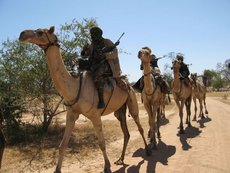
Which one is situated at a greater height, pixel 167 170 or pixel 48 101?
pixel 48 101

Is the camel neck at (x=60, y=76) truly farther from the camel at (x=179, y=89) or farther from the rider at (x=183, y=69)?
the rider at (x=183, y=69)

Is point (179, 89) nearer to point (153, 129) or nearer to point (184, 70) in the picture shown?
point (184, 70)

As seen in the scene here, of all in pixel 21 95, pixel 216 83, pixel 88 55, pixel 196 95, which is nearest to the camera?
pixel 88 55

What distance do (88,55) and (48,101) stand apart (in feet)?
19.3

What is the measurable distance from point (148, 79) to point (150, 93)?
0.57 meters

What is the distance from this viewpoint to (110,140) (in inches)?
507

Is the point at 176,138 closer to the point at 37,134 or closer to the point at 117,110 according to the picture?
the point at 117,110

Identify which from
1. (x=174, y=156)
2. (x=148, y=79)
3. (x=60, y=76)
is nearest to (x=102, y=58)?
(x=60, y=76)

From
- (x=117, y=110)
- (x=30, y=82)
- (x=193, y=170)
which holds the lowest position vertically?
(x=193, y=170)

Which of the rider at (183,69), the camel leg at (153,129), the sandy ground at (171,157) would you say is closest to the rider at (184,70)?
the rider at (183,69)

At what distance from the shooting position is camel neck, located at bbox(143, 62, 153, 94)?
10.3 meters

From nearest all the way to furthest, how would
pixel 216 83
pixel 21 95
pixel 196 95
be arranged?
1. pixel 21 95
2. pixel 196 95
3. pixel 216 83

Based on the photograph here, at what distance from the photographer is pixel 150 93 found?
10734mm

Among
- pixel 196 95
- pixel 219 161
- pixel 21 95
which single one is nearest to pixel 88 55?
pixel 219 161
